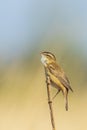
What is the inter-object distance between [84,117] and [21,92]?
0.36m

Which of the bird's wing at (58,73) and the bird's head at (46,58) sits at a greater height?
the bird's head at (46,58)

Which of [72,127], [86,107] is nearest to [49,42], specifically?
[86,107]

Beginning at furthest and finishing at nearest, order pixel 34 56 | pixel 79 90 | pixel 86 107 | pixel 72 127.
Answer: pixel 34 56, pixel 79 90, pixel 86 107, pixel 72 127

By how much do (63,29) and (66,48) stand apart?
0.11 metres

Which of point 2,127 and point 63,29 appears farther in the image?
point 63,29

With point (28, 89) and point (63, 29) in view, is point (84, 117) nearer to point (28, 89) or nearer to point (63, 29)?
point (28, 89)

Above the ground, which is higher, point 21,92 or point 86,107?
point 21,92

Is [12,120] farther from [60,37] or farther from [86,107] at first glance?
[60,37]

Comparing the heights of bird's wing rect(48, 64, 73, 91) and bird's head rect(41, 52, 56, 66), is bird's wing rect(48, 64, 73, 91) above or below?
below

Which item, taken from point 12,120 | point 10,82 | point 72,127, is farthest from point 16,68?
point 72,127

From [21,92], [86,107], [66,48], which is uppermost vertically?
[66,48]

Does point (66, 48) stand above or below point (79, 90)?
above

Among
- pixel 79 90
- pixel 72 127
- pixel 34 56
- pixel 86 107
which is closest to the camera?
pixel 72 127

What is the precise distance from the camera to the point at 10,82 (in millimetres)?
1922
